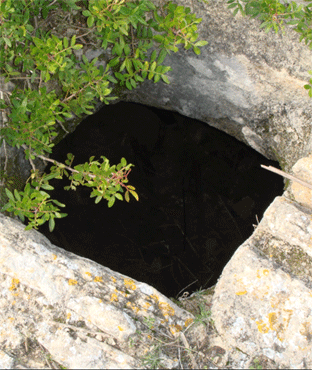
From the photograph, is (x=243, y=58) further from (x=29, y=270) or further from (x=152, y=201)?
(x=29, y=270)

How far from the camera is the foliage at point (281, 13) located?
188 cm

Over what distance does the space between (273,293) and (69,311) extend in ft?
3.02

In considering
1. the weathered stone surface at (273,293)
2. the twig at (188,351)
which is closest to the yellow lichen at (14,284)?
the twig at (188,351)

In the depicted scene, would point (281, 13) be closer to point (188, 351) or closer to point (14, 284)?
point (188, 351)

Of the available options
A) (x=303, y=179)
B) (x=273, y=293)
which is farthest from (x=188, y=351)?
(x=303, y=179)

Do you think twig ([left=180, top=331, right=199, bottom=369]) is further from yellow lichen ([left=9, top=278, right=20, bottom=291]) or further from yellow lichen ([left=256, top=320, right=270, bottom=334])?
→ yellow lichen ([left=9, top=278, right=20, bottom=291])

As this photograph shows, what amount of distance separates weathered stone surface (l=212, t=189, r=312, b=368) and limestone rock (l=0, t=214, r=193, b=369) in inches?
9.2

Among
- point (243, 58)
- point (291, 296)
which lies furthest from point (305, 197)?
point (243, 58)

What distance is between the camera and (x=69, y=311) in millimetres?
1589

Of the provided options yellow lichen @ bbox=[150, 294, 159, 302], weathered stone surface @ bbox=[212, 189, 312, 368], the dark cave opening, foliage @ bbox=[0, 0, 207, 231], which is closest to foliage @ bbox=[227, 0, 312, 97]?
foliage @ bbox=[0, 0, 207, 231]

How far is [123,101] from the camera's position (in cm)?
282

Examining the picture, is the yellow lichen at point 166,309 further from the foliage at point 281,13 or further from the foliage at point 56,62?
the foliage at point 281,13

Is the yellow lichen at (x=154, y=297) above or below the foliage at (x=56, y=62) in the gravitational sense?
below

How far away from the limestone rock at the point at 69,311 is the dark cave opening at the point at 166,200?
0.70 metres
